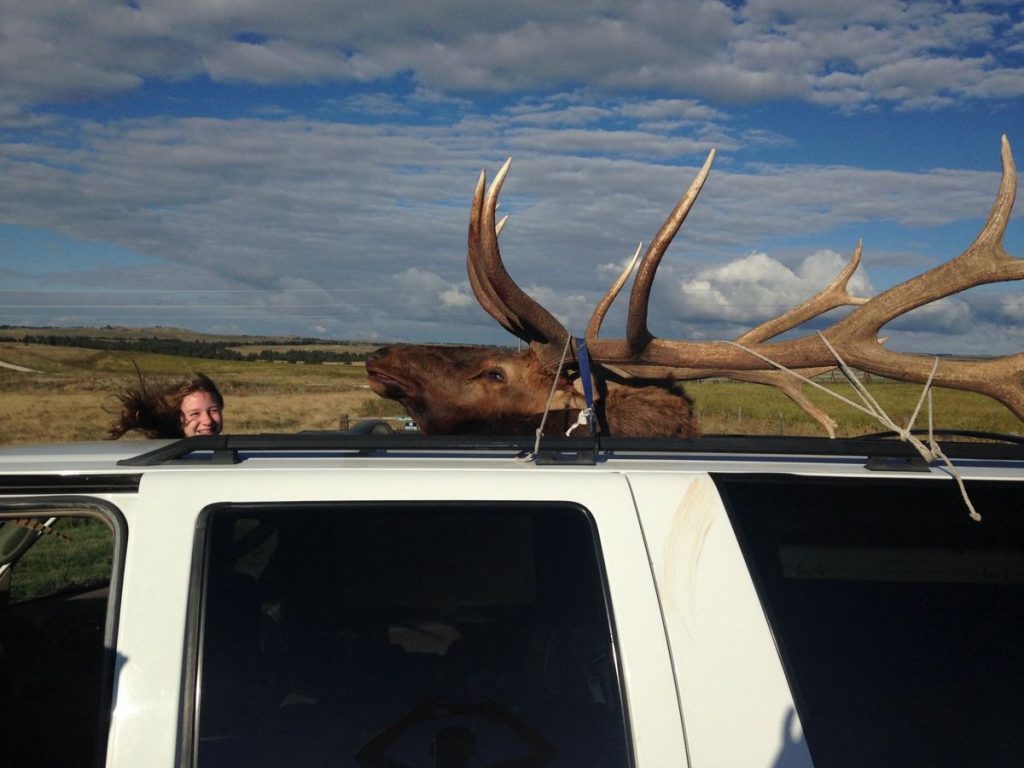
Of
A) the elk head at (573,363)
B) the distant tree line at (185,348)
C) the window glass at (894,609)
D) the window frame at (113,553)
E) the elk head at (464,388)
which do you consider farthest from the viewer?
the distant tree line at (185,348)

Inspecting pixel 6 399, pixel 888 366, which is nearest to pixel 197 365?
pixel 6 399

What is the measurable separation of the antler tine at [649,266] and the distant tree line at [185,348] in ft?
100

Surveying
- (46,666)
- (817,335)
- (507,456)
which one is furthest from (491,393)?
(507,456)

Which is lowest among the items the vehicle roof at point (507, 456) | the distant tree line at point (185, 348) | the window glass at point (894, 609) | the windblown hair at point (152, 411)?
the window glass at point (894, 609)

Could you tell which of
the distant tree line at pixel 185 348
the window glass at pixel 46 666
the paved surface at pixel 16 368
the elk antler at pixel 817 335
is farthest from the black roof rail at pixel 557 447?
the paved surface at pixel 16 368

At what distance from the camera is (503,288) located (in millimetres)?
5230

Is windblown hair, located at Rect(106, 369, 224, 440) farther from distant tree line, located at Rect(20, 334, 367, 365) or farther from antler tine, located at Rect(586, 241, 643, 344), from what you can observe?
distant tree line, located at Rect(20, 334, 367, 365)

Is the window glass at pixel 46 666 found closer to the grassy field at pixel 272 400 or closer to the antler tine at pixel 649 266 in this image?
the grassy field at pixel 272 400

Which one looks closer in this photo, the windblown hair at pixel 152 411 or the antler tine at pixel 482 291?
the windblown hair at pixel 152 411

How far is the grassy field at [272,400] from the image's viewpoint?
16734 millimetres

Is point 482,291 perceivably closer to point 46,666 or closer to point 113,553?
point 46,666

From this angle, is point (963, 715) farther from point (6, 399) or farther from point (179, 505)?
point (6, 399)

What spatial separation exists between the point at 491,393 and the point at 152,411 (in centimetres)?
185

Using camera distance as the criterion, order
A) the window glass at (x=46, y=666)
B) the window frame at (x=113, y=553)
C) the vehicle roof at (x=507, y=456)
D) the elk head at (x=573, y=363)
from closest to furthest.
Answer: the window frame at (x=113, y=553), the vehicle roof at (x=507, y=456), the window glass at (x=46, y=666), the elk head at (x=573, y=363)
